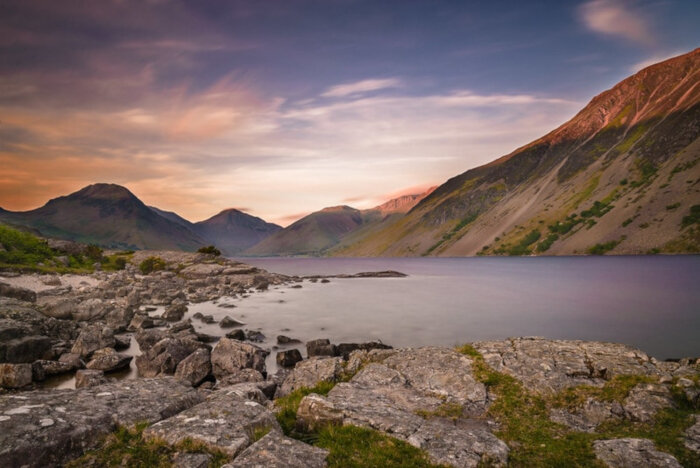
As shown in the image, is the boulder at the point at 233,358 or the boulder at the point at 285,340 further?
the boulder at the point at 285,340

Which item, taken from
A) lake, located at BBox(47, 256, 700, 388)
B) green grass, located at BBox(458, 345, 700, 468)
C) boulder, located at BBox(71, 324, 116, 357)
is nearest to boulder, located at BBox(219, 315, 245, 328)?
lake, located at BBox(47, 256, 700, 388)

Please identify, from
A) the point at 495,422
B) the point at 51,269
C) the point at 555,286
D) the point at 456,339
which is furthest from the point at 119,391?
the point at 555,286

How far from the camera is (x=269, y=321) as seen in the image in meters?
46.9

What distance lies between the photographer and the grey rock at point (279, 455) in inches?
334

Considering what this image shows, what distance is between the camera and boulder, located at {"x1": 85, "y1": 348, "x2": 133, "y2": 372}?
23.8 metres

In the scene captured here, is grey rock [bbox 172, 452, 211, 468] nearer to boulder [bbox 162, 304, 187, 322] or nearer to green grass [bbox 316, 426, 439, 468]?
green grass [bbox 316, 426, 439, 468]

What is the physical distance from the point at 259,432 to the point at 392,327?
36729 millimetres

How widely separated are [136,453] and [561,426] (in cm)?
1383

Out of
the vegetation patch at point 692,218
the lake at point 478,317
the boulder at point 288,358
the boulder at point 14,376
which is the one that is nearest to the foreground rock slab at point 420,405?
the boulder at point 288,358

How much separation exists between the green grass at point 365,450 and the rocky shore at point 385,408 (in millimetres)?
72

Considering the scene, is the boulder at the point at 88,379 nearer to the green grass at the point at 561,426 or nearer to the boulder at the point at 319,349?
the boulder at the point at 319,349

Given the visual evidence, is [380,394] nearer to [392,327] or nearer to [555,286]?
[392,327]

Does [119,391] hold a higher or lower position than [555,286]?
higher

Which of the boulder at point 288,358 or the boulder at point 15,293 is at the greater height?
the boulder at point 15,293
